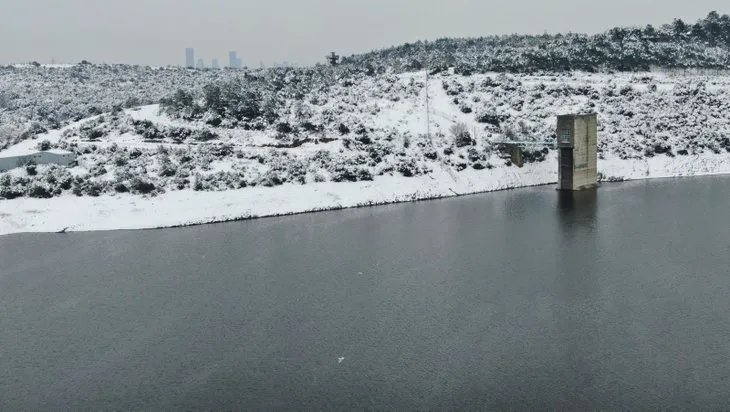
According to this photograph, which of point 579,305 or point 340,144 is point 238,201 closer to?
point 340,144

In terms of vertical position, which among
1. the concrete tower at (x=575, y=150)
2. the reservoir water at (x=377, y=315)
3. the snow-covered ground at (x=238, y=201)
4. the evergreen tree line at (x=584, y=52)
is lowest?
the reservoir water at (x=377, y=315)

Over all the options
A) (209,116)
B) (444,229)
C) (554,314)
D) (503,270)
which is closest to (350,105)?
(209,116)

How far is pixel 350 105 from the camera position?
→ 6975 centimetres

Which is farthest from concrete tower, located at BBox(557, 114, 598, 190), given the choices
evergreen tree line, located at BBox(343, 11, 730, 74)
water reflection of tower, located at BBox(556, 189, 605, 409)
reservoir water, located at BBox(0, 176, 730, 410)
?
evergreen tree line, located at BBox(343, 11, 730, 74)

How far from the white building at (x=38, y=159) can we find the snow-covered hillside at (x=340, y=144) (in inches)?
37.8

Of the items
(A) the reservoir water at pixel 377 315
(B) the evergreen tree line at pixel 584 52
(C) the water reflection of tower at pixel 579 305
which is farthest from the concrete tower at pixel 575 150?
(B) the evergreen tree line at pixel 584 52

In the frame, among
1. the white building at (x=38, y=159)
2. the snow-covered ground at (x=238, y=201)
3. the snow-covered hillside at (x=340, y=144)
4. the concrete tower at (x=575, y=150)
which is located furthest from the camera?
the concrete tower at (x=575, y=150)

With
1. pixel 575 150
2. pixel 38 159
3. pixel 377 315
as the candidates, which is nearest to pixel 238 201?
pixel 38 159

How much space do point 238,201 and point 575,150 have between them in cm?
2538

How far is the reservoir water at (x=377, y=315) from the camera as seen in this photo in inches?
708

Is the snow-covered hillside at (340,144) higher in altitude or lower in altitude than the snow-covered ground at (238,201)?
higher

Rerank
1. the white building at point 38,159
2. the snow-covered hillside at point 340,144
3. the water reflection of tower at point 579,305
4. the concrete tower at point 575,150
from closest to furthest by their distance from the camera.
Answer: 1. the water reflection of tower at point 579,305
2. the snow-covered hillside at point 340,144
3. the white building at point 38,159
4. the concrete tower at point 575,150

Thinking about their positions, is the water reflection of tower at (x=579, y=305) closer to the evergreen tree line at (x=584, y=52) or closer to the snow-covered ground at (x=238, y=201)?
the snow-covered ground at (x=238, y=201)

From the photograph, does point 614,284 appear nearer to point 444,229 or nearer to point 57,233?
point 444,229
